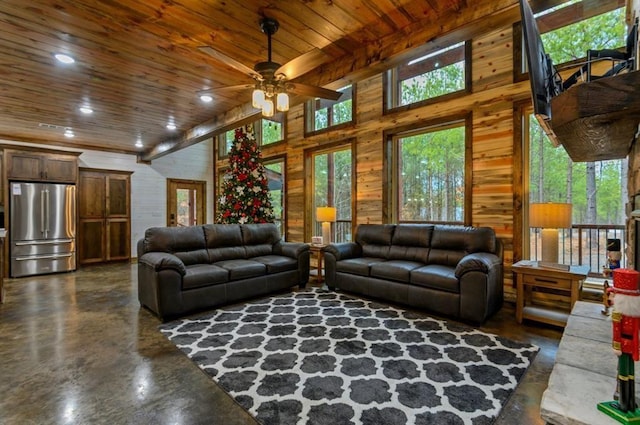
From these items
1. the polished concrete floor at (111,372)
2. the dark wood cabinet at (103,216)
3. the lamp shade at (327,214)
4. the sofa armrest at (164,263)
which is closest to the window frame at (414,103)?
the lamp shade at (327,214)

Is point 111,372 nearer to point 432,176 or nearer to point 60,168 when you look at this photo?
point 432,176

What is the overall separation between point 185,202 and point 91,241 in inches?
90.9

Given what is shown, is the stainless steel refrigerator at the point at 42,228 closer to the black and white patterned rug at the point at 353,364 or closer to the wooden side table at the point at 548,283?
the black and white patterned rug at the point at 353,364

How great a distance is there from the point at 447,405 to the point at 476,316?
1.39 metres

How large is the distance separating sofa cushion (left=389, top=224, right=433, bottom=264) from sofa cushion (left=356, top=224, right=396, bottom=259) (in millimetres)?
88

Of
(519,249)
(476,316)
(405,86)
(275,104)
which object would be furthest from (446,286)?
(405,86)

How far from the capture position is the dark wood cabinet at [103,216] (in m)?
6.63

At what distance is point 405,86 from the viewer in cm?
477

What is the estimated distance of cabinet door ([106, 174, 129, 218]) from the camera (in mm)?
6984

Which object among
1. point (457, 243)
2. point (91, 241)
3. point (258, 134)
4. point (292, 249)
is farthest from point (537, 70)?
point (91, 241)

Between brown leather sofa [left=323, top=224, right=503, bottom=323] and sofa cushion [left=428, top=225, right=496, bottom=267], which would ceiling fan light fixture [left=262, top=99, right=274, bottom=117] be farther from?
sofa cushion [left=428, top=225, right=496, bottom=267]

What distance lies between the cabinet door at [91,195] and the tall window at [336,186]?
4.74 metres

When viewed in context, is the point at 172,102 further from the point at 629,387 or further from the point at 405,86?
the point at 629,387

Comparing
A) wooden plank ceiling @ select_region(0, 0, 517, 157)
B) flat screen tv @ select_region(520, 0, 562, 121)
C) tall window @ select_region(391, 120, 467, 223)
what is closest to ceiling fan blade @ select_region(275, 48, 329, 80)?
wooden plank ceiling @ select_region(0, 0, 517, 157)
